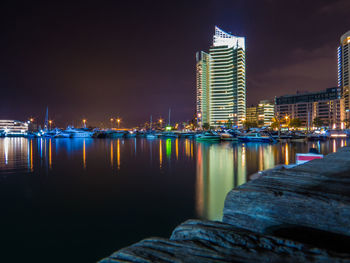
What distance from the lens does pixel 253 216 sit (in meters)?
1.97

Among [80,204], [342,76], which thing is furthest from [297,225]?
[342,76]

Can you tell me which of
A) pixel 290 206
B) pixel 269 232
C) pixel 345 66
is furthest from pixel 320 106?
pixel 269 232

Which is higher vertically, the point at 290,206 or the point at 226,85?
the point at 226,85

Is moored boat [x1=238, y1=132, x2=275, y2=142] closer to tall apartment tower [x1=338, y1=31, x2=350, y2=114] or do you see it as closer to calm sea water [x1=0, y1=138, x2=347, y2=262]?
calm sea water [x1=0, y1=138, x2=347, y2=262]

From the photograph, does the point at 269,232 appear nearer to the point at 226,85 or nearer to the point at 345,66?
the point at 226,85

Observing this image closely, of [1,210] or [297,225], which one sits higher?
[297,225]

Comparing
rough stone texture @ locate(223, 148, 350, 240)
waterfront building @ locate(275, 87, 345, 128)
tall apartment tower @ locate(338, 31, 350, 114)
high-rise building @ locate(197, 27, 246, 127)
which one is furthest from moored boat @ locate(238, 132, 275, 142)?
tall apartment tower @ locate(338, 31, 350, 114)

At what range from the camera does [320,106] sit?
178 metres

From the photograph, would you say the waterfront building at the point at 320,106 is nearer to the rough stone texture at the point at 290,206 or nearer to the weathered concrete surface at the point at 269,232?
the rough stone texture at the point at 290,206

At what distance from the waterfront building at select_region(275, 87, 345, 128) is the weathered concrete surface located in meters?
181

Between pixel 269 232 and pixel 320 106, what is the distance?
216 meters

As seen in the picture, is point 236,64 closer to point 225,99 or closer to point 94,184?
point 225,99

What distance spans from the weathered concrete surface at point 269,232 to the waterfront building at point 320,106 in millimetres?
180912

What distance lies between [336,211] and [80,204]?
31.0ft
